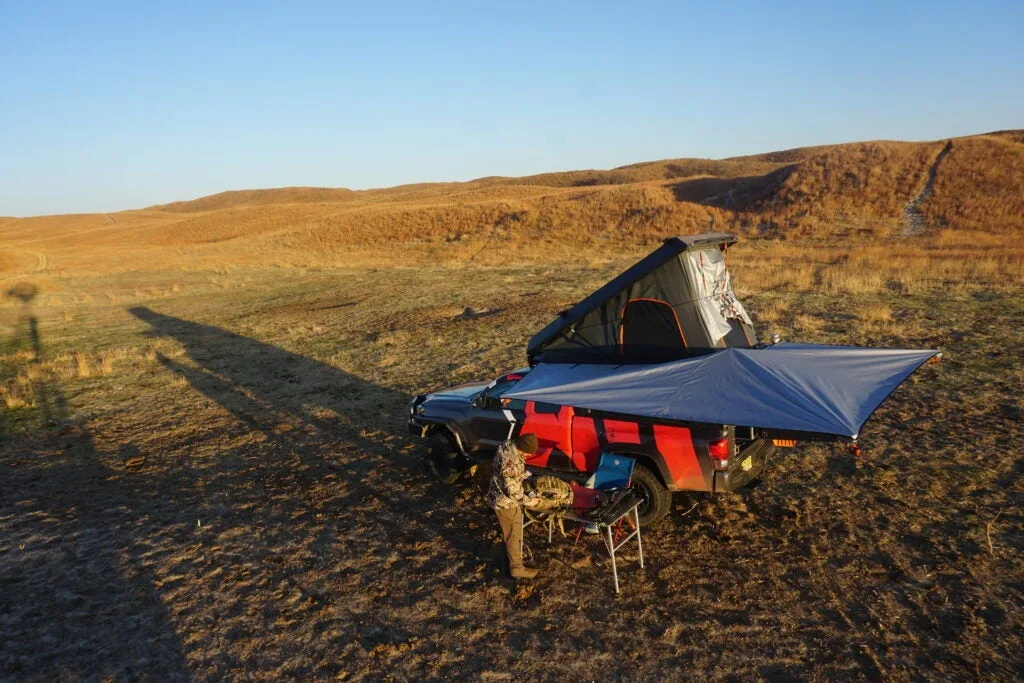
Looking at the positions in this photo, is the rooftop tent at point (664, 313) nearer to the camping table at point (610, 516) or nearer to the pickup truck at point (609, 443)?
the pickup truck at point (609, 443)

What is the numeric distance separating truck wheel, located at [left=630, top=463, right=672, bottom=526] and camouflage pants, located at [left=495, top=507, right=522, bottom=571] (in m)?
1.36

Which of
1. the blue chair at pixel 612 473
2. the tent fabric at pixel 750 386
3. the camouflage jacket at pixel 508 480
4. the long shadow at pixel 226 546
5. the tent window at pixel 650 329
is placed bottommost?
the long shadow at pixel 226 546

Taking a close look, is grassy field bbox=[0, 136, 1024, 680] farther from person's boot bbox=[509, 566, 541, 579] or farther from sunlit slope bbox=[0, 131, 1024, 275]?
sunlit slope bbox=[0, 131, 1024, 275]

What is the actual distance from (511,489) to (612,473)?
1183 mm

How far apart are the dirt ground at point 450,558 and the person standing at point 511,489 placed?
55 centimetres

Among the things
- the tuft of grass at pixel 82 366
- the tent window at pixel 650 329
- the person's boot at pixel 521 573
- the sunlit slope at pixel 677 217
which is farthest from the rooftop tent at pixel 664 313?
the sunlit slope at pixel 677 217

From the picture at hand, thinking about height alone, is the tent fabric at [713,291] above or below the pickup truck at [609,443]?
above

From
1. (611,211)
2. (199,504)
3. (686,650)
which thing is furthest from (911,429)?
(611,211)

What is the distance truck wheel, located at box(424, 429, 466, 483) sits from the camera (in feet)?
26.9

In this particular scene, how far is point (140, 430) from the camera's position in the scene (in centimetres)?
1168

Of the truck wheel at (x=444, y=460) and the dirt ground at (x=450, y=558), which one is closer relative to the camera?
the dirt ground at (x=450, y=558)

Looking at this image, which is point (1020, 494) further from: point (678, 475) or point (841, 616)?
point (678, 475)

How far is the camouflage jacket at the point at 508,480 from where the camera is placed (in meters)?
5.74

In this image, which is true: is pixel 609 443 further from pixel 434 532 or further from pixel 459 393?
pixel 459 393
